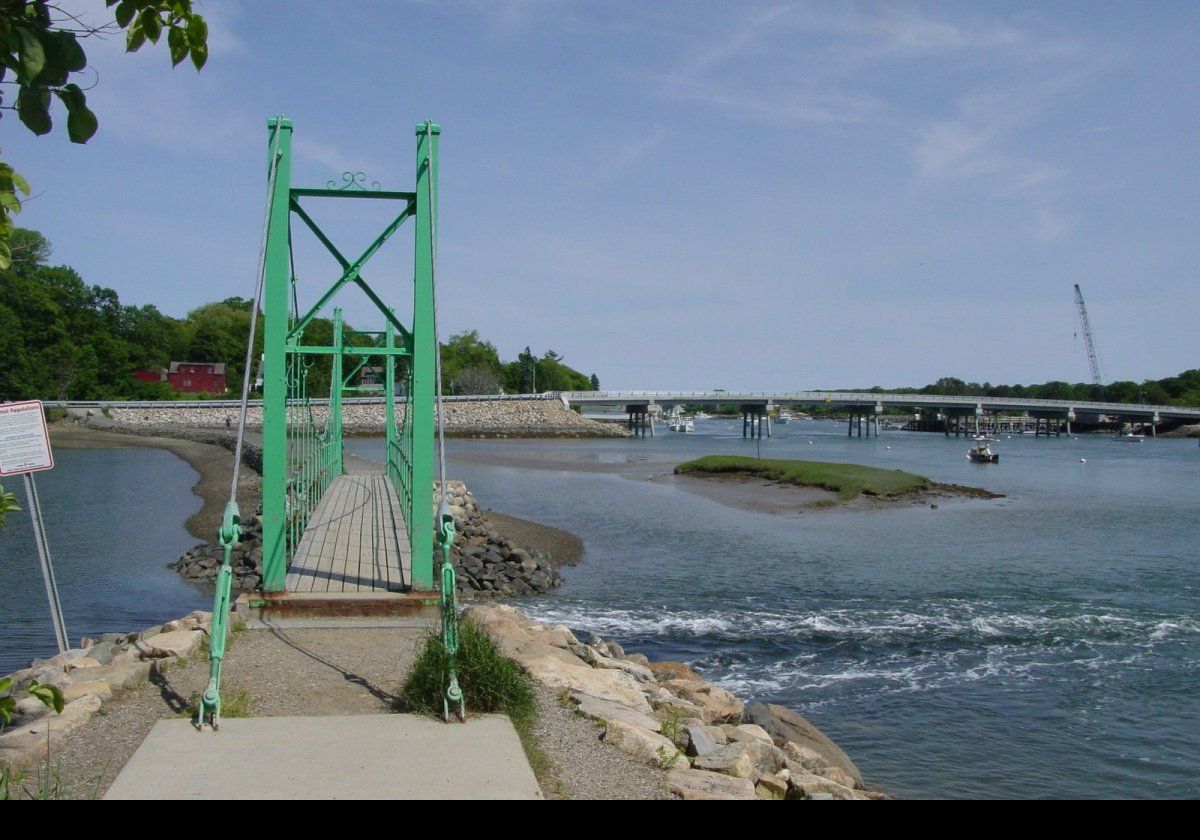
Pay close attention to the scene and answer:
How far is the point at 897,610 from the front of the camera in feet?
55.5

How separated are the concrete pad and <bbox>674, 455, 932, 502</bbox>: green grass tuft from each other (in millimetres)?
31203

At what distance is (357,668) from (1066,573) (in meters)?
18.3

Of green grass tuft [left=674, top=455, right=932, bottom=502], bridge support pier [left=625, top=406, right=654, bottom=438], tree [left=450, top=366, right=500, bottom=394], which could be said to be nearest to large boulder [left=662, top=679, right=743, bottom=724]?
green grass tuft [left=674, top=455, right=932, bottom=502]

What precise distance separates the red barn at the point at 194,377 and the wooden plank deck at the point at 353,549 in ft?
303

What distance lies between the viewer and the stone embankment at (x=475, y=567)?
17859mm

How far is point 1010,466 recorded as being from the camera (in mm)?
61469

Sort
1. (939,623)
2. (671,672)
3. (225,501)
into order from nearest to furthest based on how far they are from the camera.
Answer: (671,672) → (939,623) → (225,501)

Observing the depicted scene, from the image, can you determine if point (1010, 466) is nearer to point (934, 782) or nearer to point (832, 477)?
point (832, 477)

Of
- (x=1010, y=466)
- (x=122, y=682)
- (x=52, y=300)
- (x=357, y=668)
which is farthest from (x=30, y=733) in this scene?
(x=52, y=300)

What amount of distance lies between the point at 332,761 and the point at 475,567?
1350 cm

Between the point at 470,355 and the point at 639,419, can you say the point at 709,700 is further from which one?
the point at 470,355

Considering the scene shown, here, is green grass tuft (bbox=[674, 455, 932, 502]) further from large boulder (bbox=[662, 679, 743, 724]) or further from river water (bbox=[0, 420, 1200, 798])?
large boulder (bbox=[662, 679, 743, 724])

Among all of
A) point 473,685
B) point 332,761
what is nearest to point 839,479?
point 473,685

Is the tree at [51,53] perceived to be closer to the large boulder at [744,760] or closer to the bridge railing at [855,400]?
the large boulder at [744,760]
